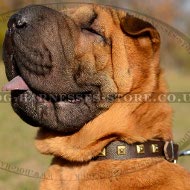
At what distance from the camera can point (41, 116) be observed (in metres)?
4.37

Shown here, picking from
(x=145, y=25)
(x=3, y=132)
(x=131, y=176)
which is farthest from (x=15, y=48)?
(x=3, y=132)

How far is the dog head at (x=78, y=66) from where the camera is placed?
4262mm

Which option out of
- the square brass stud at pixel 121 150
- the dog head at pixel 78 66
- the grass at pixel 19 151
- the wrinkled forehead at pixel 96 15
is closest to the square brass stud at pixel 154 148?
the square brass stud at pixel 121 150

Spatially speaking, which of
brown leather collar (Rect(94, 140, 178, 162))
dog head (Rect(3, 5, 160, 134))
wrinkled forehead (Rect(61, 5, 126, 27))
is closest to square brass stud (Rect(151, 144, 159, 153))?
brown leather collar (Rect(94, 140, 178, 162))

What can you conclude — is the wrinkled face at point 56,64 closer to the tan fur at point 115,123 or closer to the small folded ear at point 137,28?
the tan fur at point 115,123

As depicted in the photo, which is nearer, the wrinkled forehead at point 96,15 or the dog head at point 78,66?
the dog head at point 78,66

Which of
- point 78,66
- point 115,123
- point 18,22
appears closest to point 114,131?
point 115,123

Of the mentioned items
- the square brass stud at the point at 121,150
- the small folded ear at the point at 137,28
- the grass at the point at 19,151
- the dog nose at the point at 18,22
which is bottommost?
the grass at the point at 19,151

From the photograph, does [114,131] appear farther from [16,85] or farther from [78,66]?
[16,85]

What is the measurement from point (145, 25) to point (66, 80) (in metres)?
0.77

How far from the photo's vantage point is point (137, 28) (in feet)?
14.2

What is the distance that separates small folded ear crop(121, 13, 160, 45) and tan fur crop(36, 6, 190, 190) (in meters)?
0.01

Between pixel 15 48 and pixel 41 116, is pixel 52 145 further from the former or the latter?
pixel 15 48

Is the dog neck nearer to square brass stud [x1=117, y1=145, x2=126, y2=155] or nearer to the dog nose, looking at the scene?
square brass stud [x1=117, y1=145, x2=126, y2=155]
